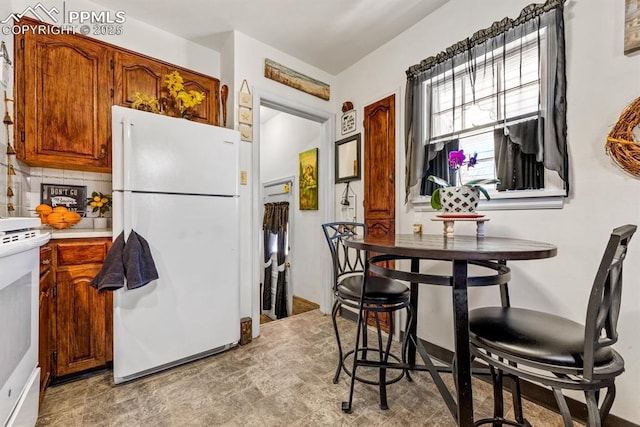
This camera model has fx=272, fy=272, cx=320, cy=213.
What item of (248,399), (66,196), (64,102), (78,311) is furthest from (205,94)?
(248,399)

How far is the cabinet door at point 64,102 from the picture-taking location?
71.5 inches

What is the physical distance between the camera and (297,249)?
3863 mm

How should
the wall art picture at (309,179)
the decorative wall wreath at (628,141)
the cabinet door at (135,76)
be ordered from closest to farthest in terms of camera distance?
the decorative wall wreath at (628,141) → the cabinet door at (135,76) → the wall art picture at (309,179)

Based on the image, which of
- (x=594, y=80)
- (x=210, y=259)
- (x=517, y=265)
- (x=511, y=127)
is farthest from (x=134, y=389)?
(x=594, y=80)

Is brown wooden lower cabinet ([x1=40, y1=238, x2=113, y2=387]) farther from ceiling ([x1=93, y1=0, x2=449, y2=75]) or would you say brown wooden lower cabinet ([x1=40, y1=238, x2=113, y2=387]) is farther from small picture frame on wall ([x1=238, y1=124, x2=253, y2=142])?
ceiling ([x1=93, y1=0, x2=449, y2=75])

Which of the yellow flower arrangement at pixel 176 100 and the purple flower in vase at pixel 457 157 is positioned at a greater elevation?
the yellow flower arrangement at pixel 176 100

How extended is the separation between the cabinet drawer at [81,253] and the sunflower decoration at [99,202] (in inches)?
20.8

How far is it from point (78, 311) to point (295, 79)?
8.49 ft

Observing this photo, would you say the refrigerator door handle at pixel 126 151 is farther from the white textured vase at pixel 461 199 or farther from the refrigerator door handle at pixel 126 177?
the white textured vase at pixel 461 199

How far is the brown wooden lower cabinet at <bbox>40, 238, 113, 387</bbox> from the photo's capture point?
65.6 inches

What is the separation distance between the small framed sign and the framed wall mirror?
2.29 m

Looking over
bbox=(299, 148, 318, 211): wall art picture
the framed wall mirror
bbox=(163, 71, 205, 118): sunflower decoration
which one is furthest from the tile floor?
bbox=(163, 71, 205, 118): sunflower decoration

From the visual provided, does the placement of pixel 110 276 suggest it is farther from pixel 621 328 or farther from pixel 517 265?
pixel 621 328

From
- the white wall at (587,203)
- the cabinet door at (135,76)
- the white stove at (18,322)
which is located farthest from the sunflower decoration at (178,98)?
the white wall at (587,203)
